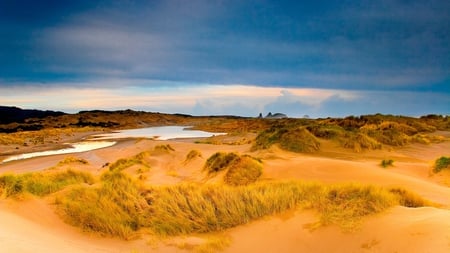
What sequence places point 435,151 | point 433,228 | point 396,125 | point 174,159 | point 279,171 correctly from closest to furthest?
point 433,228 < point 279,171 < point 435,151 < point 174,159 < point 396,125

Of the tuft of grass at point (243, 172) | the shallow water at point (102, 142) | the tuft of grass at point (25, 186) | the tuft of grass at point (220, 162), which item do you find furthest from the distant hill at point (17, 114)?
the tuft of grass at point (25, 186)

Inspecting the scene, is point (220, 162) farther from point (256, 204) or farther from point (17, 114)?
point (17, 114)

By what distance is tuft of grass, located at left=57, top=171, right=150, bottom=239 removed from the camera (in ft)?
21.3

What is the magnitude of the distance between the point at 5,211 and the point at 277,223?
4500 millimetres

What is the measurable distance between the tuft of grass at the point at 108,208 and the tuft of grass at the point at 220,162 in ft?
19.5

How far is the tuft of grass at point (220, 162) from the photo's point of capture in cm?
1355

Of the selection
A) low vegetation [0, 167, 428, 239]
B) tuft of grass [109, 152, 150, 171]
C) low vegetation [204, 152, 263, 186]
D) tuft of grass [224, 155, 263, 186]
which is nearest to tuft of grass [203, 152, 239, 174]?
low vegetation [204, 152, 263, 186]

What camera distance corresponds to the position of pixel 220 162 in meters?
14.1

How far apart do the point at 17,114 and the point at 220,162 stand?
110 metres

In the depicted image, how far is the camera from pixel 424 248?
4.57 meters

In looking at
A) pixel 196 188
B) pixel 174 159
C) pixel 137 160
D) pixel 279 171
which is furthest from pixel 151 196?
pixel 174 159

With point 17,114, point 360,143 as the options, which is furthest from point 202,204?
point 17,114

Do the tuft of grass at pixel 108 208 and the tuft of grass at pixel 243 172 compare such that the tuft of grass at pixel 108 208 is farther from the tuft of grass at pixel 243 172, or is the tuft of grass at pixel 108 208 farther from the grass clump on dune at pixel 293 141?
the grass clump on dune at pixel 293 141

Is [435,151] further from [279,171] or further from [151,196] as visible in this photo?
[151,196]
